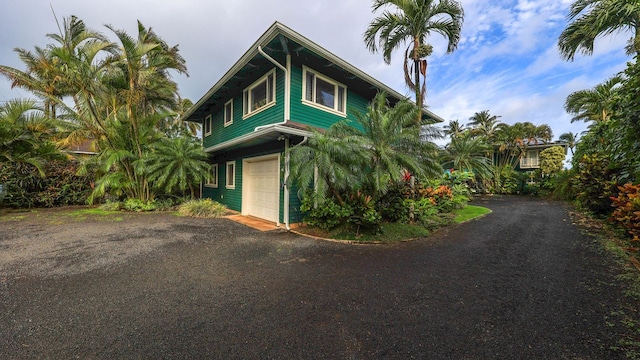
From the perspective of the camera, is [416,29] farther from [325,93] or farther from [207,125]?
[207,125]

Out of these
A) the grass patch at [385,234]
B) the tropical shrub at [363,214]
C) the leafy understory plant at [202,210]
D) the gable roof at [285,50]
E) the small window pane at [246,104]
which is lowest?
the grass patch at [385,234]

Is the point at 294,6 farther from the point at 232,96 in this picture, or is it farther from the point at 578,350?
the point at 578,350

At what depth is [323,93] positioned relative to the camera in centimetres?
804

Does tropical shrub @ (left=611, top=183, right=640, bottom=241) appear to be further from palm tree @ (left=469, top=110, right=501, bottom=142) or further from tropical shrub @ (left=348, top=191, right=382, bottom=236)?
palm tree @ (left=469, top=110, right=501, bottom=142)

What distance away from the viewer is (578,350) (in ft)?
6.56

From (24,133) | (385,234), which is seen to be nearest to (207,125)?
(24,133)

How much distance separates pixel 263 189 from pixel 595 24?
31.8 ft

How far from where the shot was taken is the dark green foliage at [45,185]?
9.32 m

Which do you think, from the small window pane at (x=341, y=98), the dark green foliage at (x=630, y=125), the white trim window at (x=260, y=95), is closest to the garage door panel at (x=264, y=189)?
the white trim window at (x=260, y=95)

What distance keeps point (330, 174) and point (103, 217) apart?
8.01 meters

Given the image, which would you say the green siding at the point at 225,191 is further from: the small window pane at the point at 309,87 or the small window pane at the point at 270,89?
the small window pane at the point at 309,87

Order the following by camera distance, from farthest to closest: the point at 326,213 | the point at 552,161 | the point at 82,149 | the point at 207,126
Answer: the point at 82,149, the point at 552,161, the point at 207,126, the point at 326,213

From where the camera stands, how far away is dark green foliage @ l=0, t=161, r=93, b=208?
30.6 feet

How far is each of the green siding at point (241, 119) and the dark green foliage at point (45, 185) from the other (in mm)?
5764
